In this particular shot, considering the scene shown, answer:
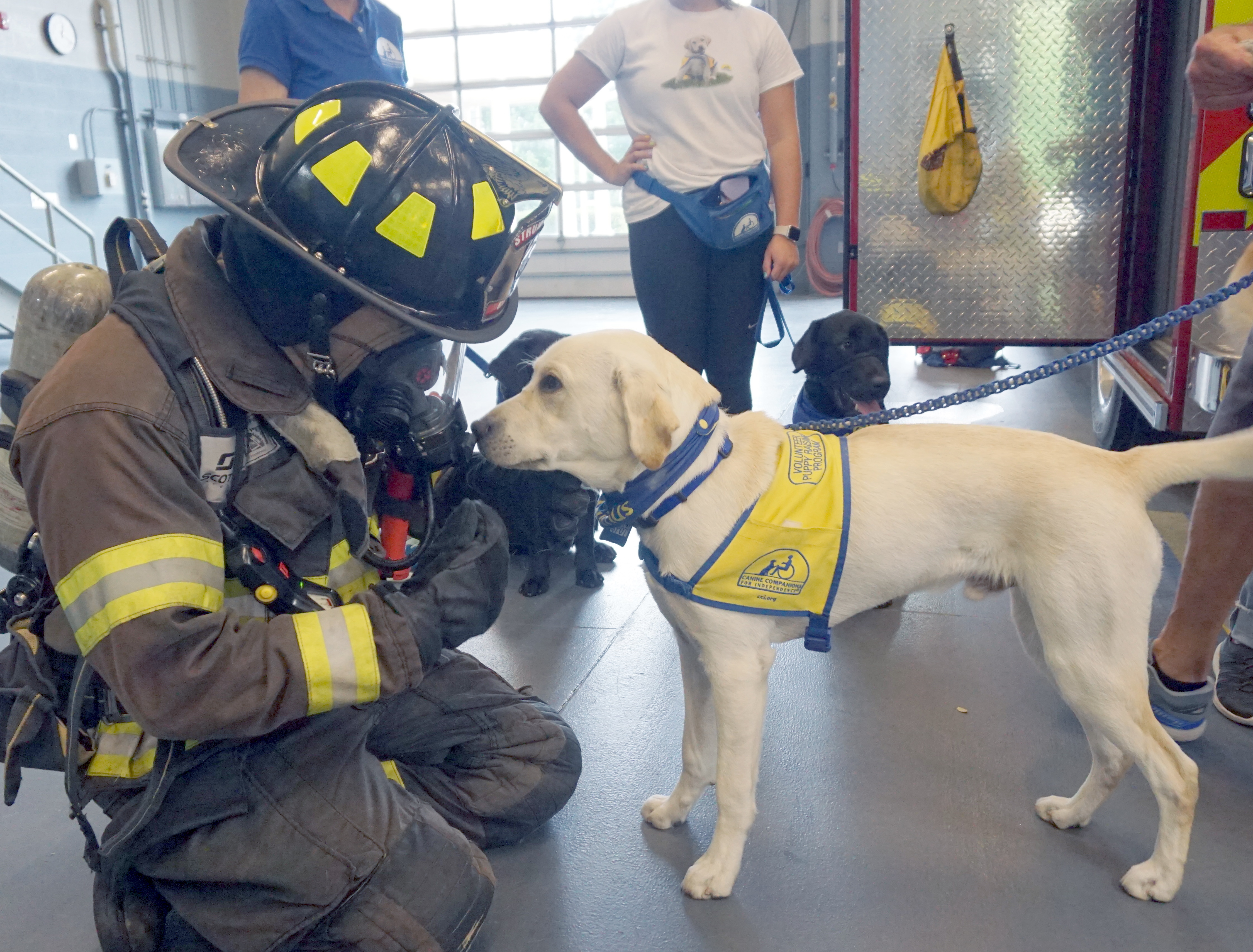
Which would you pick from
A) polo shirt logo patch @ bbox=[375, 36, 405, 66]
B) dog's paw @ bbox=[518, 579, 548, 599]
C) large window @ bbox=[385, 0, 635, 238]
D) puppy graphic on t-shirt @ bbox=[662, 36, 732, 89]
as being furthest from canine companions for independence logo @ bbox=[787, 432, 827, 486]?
large window @ bbox=[385, 0, 635, 238]

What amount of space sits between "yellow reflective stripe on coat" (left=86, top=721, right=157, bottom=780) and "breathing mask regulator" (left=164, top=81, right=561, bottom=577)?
67cm

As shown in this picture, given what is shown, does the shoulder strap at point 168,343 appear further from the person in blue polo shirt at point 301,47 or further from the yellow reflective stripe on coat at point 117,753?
the person in blue polo shirt at point 301,47

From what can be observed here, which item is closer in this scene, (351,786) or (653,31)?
(351,786)

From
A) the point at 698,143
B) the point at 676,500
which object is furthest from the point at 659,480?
the point at 698,143

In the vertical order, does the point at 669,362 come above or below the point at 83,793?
above

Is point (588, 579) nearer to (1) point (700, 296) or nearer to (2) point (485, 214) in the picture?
(1) point (700, 296)

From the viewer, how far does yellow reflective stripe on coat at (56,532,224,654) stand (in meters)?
1.38

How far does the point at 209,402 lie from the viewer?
1.53 metres

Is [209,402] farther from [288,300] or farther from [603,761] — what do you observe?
[603,761]

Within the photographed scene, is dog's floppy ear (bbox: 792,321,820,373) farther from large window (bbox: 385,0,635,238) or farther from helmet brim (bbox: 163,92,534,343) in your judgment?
large window (bbox: 385,0,635,238)

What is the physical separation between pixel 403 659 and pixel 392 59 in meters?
2.66

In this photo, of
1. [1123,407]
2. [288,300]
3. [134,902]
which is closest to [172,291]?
[288,300]

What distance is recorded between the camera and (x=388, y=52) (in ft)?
11.0

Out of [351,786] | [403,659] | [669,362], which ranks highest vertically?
[669,362]
